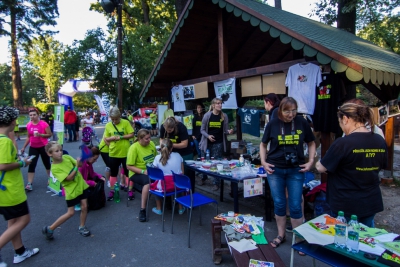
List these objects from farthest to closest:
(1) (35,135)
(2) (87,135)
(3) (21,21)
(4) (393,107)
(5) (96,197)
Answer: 1. (3) (21,21)
2. (2) (87,135)
3. (4) (393,107)
4. (1) (35,135)
5. (5) (96,197)

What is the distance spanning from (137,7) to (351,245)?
24997 mm

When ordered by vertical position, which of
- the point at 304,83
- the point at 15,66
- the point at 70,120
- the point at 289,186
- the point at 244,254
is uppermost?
the point at 15,66

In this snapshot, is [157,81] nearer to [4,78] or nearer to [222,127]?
[222,127]

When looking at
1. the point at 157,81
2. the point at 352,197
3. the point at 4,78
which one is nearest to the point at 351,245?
the point at 352,197

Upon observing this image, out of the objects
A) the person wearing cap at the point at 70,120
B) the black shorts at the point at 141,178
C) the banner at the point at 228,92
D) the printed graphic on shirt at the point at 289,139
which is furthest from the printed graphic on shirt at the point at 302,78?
the person wearing cap at the point at 70,120

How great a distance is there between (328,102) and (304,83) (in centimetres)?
54

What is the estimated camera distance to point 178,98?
7.99 m

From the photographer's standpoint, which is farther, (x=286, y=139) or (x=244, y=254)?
(x=286, y=139)

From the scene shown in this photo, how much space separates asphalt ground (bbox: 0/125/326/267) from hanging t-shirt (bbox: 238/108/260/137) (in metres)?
2.45

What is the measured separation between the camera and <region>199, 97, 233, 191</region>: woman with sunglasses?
203 inches

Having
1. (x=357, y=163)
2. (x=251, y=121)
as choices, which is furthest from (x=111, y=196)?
(x=357, y=163)

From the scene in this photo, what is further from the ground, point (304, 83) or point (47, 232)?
point (304, 83)

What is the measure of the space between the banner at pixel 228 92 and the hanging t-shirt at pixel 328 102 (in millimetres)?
2223

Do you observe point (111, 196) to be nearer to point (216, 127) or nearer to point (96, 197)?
point (96, 197)
